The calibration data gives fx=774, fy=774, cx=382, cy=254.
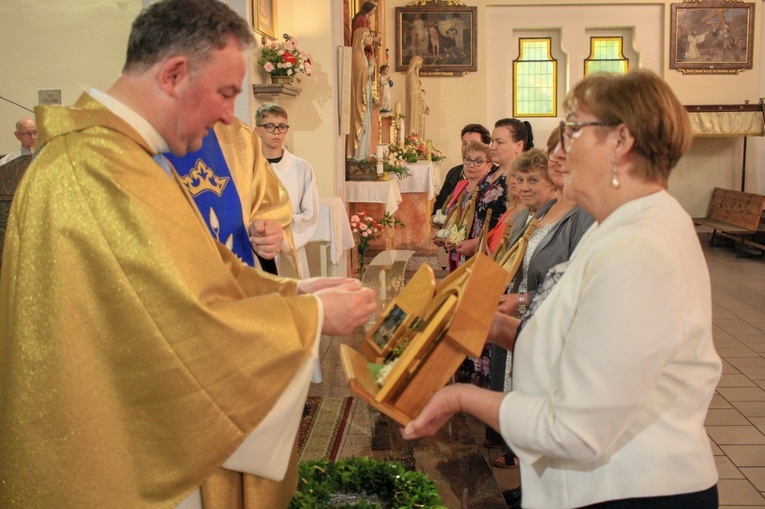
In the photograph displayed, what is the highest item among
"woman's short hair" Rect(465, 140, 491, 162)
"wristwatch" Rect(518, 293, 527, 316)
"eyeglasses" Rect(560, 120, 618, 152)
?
"eyeglasses" Rect(560, 120, 618, 152)

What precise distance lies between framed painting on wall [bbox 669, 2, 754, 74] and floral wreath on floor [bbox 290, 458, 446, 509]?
14929mm

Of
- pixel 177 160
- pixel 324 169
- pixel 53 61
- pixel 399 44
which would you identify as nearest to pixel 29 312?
pixel 177 160

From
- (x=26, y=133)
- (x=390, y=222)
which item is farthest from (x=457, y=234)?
(x=390, y=222)

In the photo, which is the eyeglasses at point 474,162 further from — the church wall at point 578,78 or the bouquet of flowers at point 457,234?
the church wall at point 578,78

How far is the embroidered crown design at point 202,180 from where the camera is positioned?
2.66 metres

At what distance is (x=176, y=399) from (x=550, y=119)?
15.4 m

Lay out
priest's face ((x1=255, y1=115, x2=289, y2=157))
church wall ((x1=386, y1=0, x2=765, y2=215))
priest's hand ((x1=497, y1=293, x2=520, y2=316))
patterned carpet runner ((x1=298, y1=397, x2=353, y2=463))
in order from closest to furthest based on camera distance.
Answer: priest's hand ((x1=497, y1=293, x2=520, y2=316))
patterned carpet runner ((x1=298, y1=397, x2=353, y2=463))
priest's face ((x1=255, y1=115, x2=289, y2=157))
church wall ((x1=386, y1=0, x2=765, y2=215))

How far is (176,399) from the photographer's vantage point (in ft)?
4.99

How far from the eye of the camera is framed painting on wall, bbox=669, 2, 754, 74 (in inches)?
599

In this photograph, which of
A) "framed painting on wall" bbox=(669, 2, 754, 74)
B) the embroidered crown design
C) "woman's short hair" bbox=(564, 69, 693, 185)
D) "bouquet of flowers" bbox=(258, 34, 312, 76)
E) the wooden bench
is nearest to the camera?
"woman's short hair" bbox=(564, 69, 693, 185)

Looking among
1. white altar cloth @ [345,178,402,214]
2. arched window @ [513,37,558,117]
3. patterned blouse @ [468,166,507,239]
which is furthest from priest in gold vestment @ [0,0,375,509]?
arched window @ [513,37,558,117]

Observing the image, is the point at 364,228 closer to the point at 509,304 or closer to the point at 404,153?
the point at 404,153

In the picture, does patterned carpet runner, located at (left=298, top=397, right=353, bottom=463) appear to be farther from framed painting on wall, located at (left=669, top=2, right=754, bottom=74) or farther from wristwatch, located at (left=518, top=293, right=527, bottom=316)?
framed painting on wall, located at (left=669, top=2, right=754, bottom=74)

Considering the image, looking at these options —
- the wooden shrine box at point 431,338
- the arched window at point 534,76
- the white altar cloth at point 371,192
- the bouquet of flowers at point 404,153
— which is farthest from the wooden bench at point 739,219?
the wooden shrine box at point 431,338
